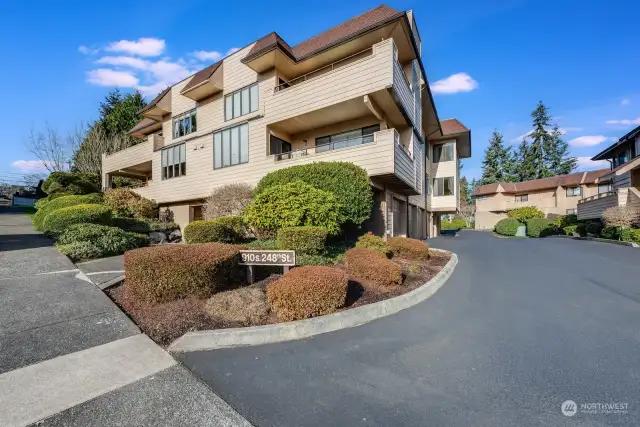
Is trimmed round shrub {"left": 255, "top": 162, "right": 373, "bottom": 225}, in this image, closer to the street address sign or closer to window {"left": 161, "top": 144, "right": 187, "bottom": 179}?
the street address sign

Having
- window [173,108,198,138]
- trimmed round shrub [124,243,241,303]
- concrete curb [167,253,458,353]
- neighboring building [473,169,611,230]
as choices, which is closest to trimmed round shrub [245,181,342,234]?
trimmed round shrub [124,243,241,303]

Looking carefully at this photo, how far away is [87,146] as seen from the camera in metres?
28.4

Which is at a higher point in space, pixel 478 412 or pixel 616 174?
pixel 616 174

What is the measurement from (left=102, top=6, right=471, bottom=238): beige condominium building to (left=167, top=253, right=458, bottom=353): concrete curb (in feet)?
23.4

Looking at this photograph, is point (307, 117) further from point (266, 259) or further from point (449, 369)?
point (449, 369)

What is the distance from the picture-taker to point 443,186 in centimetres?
2391

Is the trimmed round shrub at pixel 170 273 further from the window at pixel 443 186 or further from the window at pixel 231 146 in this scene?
the window at pixel 443 186

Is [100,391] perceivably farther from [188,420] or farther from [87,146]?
[87,146]

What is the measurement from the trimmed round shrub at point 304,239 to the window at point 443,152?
62.9ft

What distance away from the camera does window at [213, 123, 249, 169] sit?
1544 centimetres

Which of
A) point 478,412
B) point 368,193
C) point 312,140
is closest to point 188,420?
point 478,412

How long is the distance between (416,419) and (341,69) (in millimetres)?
12370

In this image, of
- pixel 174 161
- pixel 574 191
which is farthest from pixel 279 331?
pixel 574 191

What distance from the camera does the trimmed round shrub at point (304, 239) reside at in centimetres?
828
